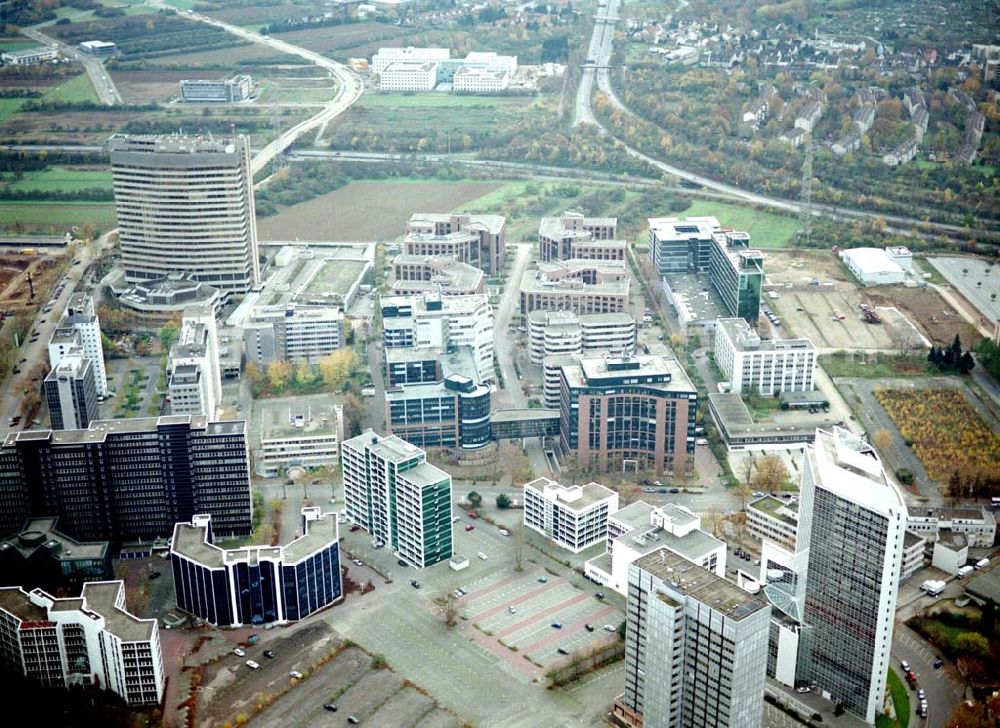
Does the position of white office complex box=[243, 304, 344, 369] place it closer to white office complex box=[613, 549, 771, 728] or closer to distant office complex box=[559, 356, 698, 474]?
distant office complex box=[559, 356, 698, 474]

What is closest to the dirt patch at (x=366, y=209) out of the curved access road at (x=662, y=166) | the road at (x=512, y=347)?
the road at (x=512, y=347)

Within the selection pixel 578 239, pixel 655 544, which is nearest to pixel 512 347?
pixel 578 239

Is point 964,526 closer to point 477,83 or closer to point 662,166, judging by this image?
point 662,166

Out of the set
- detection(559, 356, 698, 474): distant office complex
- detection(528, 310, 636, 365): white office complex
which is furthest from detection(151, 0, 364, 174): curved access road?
detection(559, 356, 698, 474): distant office complex

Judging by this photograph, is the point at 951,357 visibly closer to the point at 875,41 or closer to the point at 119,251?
the point at 119,251

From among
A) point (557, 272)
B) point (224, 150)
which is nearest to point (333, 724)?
point (557, 272)

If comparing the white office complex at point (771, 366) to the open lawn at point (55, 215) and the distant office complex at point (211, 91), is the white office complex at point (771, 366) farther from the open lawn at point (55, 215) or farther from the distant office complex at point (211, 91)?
the distant office complex at point (211, 91)
